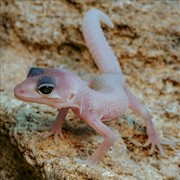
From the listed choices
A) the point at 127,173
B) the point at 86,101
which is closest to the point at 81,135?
the point at 86,101

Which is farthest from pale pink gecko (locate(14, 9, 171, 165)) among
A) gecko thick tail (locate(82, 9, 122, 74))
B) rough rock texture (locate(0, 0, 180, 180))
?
rough rock texture (locate(0, 0, 180, 180))

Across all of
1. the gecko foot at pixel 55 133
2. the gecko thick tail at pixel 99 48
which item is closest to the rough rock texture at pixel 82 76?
the gecko foot at pixel 55 133

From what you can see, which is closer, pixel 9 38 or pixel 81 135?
pixel 81 135

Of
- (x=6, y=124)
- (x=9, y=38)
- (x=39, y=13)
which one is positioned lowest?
(x=6, y=124)

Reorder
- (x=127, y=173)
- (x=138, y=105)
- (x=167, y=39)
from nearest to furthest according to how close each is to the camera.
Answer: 1. (x=127, y=173)
2. (x=138, y=105)
3. (x=167, y=39)

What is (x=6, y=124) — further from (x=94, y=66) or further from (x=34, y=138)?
(x=94, y=66)

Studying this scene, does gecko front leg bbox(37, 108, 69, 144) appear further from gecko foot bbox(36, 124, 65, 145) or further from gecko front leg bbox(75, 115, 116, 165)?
gecko front leg bbox(75, 115, 116, 165)
